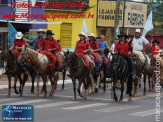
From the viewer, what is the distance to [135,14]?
49688mm

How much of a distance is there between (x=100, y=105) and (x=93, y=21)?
26.5 m

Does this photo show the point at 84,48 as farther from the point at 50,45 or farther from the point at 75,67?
the point at 50,45

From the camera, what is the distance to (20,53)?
2139cm

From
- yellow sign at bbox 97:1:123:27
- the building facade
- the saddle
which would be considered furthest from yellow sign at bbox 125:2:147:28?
the saddle

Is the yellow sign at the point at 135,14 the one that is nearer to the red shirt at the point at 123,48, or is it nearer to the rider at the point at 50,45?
the rider at the point at 50,45

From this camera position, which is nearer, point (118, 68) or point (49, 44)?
point (118, 68)

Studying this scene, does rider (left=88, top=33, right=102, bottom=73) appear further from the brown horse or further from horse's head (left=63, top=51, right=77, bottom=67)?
horse's head (left=63, top=51, right=77, bottom=67)

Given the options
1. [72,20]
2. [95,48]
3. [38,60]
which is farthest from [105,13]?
[38,60]

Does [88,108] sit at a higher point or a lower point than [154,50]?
lower

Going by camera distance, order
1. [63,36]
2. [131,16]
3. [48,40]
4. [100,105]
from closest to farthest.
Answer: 1. [100,105]
2. [48,40]
3. [63,36]
4. [131,16]

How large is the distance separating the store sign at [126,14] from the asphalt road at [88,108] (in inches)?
886

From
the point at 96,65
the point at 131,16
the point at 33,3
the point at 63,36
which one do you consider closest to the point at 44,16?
the point at 33,3

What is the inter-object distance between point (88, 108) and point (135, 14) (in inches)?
1267

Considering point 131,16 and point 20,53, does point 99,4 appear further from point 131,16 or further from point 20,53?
point 20,53
